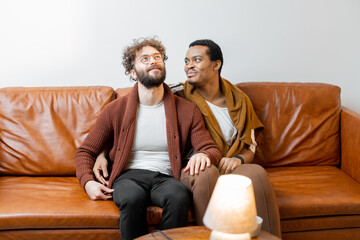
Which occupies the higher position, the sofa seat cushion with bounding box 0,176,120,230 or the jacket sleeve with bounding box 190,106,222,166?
the jacket sleeve with bounding box 190,106,222,166

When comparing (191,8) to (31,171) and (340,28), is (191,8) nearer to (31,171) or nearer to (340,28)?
(340,28)

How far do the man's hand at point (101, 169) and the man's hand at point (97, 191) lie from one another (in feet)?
0.24

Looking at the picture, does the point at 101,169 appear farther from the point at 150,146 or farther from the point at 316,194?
the point at 316,194

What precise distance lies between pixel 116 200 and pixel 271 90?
4.15 feet

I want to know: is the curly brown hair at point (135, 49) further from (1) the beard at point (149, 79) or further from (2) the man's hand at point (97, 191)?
(2) the man's hand at point (97, 191)

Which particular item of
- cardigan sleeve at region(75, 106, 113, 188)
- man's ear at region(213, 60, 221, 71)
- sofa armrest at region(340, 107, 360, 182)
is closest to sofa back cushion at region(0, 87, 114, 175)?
cardigan sleeve at region(75, 106, 113, 188)

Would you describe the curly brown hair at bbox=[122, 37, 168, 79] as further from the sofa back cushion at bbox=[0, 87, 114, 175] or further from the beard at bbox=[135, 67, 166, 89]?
the sofa back cushion at bbox=[0, 87, 114, 175]

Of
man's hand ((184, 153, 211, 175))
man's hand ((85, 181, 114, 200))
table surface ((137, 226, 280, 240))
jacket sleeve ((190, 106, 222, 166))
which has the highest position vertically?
jacket sleeve ((190, 106, 222, 166))

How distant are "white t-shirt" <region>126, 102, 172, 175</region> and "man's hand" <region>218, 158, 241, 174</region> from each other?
280 mm

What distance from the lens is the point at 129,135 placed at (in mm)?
2068

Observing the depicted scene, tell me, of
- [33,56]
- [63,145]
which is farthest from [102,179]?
[33,56]

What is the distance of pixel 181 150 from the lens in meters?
2.14

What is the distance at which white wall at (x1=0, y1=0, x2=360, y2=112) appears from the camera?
8.61 feet

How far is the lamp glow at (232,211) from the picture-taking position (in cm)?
115
